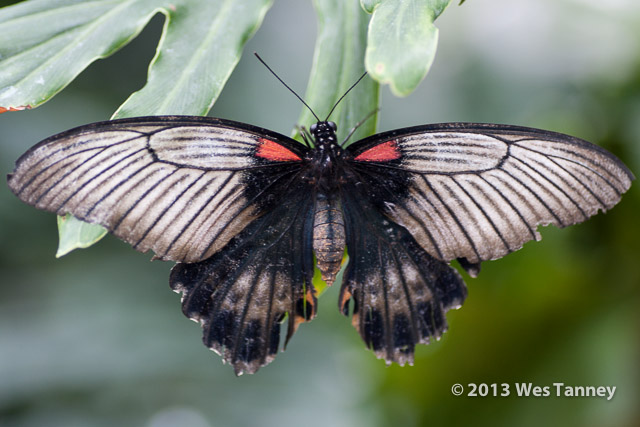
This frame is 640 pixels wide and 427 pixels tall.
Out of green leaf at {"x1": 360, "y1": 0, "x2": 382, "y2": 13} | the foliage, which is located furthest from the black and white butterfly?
green leaf at {"x1": 360, "y1": 0, "x2": 382, "y2": 13}

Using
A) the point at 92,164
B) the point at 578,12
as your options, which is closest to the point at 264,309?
the point at 92,164

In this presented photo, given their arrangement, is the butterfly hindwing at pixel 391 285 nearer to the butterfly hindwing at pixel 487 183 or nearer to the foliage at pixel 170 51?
the butterfly hindwing at pixel 487 183

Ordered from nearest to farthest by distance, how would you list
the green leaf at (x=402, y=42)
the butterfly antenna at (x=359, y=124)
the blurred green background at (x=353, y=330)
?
the green leaf at (x=402, y=42) < the butterfly antenna at (x=359, y=124) < the blurred green background at (x=353, y=330)

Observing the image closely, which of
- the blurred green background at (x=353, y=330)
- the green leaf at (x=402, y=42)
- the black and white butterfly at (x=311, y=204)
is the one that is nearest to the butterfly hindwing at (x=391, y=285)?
the black and white butterfly at (x=311, y=204)

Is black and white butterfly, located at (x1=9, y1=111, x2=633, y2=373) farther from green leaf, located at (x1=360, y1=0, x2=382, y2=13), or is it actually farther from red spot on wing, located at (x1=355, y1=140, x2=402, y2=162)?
green leaf, located at (x1=360, y1=0, x2=382, y2=13)

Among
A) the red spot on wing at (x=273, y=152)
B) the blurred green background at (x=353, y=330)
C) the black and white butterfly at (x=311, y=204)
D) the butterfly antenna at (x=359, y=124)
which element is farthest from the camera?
the blurred green background at (x=353, y=330)

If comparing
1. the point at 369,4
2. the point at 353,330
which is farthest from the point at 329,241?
the point at 353,330

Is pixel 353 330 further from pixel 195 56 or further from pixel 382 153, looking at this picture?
pixel 195 56
